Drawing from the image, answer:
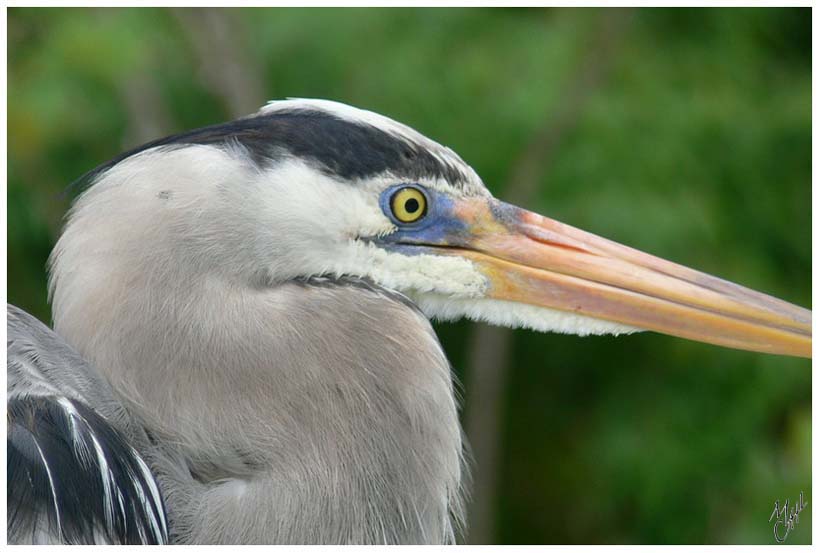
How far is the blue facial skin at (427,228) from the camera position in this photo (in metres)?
1.36

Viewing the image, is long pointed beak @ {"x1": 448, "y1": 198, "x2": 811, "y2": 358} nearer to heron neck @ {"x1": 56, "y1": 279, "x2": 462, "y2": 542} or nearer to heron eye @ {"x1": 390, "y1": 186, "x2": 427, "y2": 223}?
heron eye @ {"x1": 390, "y1": 186, "x2": 427, "y2": 223}

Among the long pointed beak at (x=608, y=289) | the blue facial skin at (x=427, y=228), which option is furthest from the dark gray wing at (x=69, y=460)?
the long pointed beak at (x=608, y=289)

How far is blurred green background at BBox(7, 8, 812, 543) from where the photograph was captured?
2.96 m

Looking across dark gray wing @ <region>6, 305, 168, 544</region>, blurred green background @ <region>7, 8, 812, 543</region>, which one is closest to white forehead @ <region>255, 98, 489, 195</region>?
dark gray wing @ <region>6, 305, 168, 544</region>

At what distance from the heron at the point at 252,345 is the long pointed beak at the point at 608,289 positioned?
2.9 inches

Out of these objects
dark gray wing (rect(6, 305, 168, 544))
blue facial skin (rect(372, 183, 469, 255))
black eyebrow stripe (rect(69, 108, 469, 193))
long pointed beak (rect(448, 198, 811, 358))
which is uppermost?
black eyebrow stripe (rect(69, 108, 469, 193))

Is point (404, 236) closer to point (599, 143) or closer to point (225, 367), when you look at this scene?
point (225, 367)

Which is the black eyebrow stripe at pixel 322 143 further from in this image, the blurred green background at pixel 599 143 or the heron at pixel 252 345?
the blurred green background at pixel 599 143

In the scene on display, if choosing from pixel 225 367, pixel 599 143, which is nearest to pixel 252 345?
pixel 225 367

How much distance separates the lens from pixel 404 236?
54.3 inches

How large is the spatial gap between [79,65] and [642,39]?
1766 millimetres

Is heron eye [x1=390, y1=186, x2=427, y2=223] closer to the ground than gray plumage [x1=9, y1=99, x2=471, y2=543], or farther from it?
farther from it

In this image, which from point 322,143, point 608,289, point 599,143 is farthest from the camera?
point 599,143

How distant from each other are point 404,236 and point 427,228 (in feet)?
0.11
